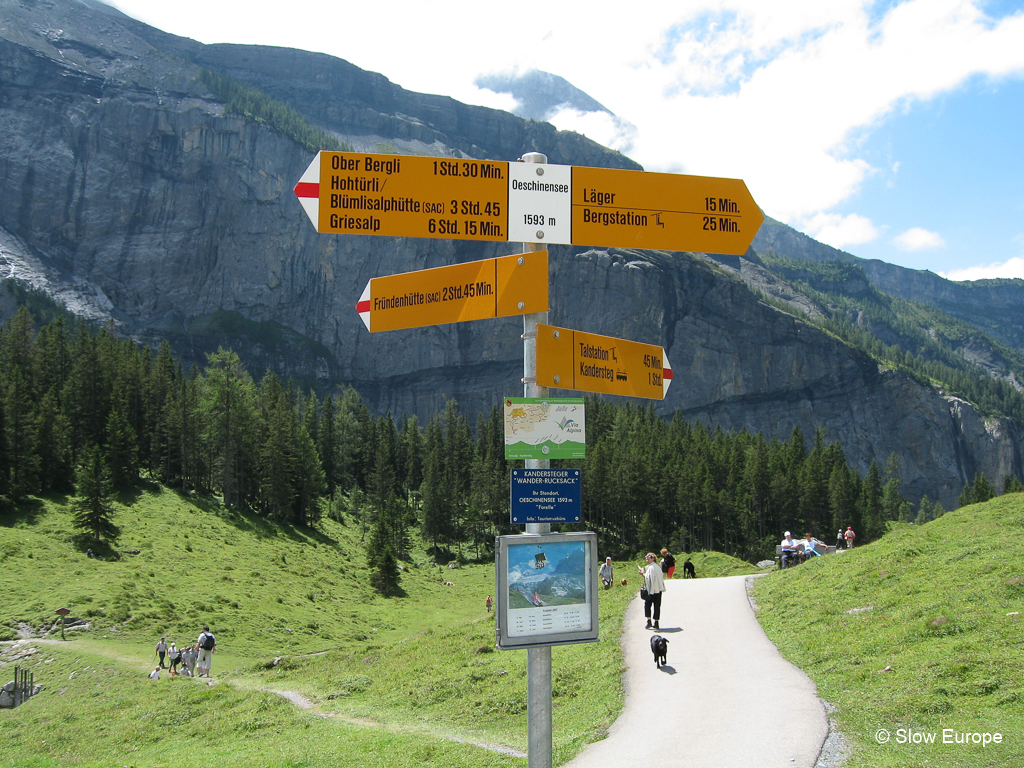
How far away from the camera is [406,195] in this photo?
6270 millimetres

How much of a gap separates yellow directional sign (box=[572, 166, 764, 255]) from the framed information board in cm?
267

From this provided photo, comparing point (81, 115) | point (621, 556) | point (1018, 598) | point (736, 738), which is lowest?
point (621, 556)

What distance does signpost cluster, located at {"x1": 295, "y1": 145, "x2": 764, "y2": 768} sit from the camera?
17.6 feet

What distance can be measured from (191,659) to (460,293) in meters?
27.4

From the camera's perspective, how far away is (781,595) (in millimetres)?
22500

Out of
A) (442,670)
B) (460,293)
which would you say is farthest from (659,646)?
(460,293)

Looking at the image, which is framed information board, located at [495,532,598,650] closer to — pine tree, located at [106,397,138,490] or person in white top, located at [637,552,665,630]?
person in white top, located at [637,552,665,630]

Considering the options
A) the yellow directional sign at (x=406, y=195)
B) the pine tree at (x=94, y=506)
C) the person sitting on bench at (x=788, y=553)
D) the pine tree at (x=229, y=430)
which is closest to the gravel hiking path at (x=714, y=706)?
the yellow directional sign at (x=406, y=195)

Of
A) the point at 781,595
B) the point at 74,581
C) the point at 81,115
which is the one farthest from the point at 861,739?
the point at 81,115

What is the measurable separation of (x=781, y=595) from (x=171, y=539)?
158ft

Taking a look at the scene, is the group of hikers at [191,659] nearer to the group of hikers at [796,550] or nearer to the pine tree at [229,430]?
the group of hikers at [796,550]

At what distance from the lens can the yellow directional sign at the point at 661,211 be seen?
20.5ft

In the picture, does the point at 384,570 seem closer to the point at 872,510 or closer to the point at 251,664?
the point at 251,664

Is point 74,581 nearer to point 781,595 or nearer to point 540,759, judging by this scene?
point 781,595
